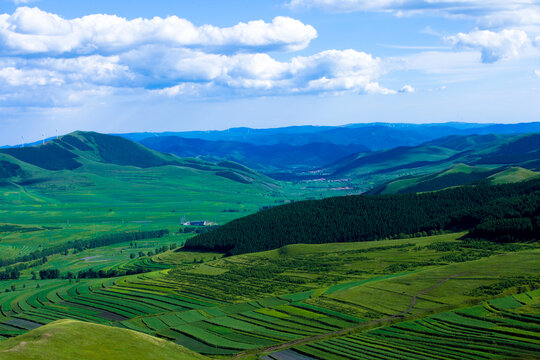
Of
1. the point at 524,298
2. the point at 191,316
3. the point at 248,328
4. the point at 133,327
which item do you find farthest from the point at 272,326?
the point at 524,298

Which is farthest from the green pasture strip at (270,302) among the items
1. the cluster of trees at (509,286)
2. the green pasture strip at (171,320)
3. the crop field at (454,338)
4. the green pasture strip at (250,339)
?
the cluster of trees at (509,286)

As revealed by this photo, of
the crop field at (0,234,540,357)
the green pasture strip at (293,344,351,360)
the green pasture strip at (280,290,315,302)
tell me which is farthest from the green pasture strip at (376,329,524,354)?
A: the green pasture strip at (280,290,315,302)

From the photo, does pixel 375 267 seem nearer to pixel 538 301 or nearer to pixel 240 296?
pixel 240 296

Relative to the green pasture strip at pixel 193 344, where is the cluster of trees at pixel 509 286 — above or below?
above

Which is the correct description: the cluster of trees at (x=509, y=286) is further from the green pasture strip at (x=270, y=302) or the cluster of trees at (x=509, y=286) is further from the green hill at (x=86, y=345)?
the green hill at (x=86, y=345)

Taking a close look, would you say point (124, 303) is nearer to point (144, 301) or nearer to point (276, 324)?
point (144, 301)
